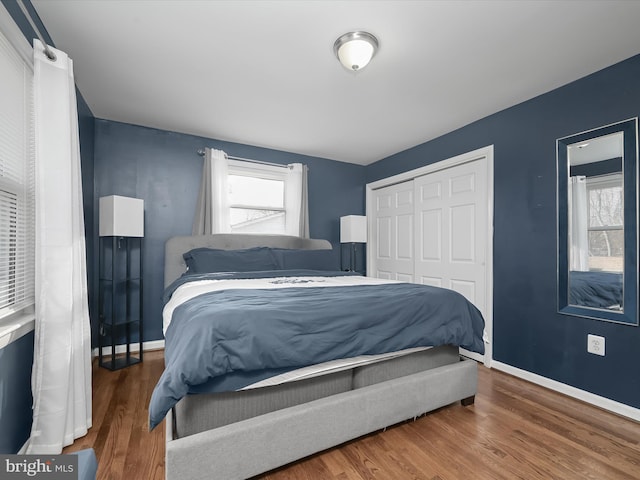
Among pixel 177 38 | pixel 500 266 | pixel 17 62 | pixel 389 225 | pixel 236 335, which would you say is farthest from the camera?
pixel 389 225

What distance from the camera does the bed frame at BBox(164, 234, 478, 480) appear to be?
1.31 metres

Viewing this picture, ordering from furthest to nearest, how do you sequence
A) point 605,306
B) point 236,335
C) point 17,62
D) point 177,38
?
point 605,306 < point 177,38 < point 17,62 < point 236,335

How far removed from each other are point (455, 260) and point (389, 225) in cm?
119

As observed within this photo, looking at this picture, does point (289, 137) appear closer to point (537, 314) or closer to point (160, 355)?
point (160, 355)

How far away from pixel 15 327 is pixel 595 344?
3583mm

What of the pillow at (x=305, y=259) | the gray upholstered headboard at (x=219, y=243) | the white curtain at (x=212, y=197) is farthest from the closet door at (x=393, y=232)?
the white curtain at (x=212, y=197)

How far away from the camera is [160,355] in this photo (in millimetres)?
3197

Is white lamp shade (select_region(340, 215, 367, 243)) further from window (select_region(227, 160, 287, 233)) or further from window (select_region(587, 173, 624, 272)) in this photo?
window (select_region(587, 173, 624, 272))

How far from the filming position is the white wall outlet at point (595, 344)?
2.23m

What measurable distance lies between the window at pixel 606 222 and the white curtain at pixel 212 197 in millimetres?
3444

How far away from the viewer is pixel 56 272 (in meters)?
1.66

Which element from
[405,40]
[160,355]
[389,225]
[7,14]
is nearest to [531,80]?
[405,40]

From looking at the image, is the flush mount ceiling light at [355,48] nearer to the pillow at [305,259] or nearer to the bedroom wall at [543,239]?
the bedroom wall at [543,239]

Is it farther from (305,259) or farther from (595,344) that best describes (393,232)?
(595,344)
